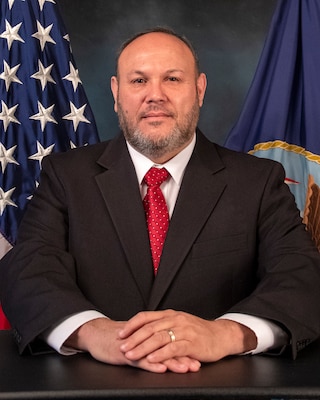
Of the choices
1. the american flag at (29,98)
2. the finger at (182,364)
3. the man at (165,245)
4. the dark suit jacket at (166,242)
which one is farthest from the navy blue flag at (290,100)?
the finger at (182,364)

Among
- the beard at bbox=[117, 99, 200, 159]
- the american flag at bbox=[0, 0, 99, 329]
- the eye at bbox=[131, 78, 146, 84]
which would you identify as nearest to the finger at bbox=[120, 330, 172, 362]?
the beard at bbox=[117, 99, 200, 159]

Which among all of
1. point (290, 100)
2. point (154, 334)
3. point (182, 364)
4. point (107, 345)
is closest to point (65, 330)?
point (107, 345)

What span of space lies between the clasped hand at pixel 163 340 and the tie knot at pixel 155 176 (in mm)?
822

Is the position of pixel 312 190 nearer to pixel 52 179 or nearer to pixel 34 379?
pixel 52 179

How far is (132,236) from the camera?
273 centimetres

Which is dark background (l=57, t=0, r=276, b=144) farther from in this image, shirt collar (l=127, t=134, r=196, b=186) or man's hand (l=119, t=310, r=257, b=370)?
man's hand (l=119, t=310, r=257, b=370)

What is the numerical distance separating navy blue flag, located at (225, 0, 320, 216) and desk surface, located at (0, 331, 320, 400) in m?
1.84

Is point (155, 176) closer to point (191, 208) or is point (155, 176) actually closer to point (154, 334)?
point (191, 208)

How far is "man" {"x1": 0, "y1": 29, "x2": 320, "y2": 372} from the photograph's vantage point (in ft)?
7.20

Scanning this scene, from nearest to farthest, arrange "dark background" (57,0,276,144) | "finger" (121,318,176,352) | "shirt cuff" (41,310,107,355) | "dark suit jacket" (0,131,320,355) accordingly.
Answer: "finger" (121,318,176,352)
"shirt cuff" (41,310,107,355)
"dark suit jacket" (0,131,320,355)
"dark background" (57,0,276,144)

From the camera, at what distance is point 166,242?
2680 mm

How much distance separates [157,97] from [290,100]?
3.89ft

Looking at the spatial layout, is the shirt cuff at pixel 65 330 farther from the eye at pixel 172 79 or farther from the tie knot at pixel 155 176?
the eye at pixel 172 79

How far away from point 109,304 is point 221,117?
2275 millimetres
